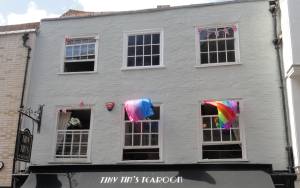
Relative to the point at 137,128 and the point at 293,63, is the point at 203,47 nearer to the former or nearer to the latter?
the point at 293,63

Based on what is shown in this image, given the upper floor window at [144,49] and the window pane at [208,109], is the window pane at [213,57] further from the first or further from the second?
the upper floor window at [144,49]

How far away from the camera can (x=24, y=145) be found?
36.4 feet

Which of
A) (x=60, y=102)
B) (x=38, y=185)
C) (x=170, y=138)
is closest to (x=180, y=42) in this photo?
(x=170, y=138)

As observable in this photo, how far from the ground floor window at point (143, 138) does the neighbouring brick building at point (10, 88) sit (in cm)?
A: 329

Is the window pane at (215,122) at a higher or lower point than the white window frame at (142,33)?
lower

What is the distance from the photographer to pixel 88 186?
10.4 meters

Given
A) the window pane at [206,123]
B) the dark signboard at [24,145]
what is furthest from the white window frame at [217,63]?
the dark signboard at [24,145]

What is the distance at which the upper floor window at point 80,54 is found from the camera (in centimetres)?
1254

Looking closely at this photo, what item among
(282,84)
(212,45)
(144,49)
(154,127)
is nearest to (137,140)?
(154,127)

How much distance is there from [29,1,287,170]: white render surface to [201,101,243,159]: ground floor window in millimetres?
218

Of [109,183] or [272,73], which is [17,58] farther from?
[272,73]

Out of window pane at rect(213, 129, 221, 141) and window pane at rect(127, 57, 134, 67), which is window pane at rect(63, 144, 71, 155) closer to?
window pane at rect(127, 57, 134, 67)

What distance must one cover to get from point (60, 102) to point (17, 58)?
2.07 meters

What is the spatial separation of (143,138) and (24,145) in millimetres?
3178
